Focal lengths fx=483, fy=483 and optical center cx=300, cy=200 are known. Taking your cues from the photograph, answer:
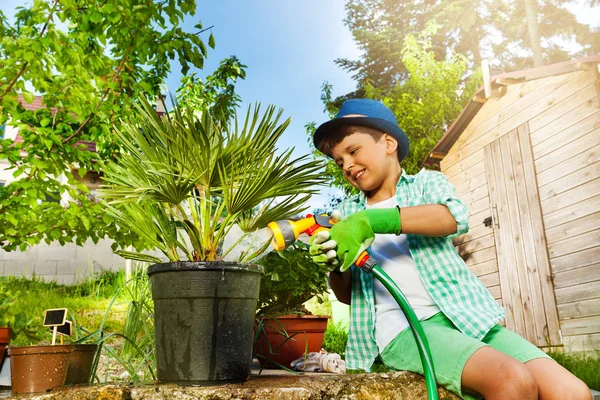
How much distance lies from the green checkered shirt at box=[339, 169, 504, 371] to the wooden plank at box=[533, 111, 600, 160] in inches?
146

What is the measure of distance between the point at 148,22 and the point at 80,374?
2.21 m

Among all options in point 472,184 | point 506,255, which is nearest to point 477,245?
point 506,255

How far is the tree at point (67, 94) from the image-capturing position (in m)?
2.85

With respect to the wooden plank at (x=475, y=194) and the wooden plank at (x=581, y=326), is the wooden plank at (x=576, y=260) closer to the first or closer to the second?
the wooden plank at (x=581, y=326)

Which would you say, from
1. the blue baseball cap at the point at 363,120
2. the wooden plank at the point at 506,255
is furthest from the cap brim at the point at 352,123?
the wooden plank at the point at 506,255

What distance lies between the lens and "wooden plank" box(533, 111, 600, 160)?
4.62 meters

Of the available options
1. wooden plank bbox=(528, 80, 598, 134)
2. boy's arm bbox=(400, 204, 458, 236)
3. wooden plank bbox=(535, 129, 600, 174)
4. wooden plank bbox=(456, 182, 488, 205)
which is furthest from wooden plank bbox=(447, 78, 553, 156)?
boy's arm bbox=(400, 204, 458, 236)

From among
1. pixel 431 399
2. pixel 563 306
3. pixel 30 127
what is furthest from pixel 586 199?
pixel 30 127

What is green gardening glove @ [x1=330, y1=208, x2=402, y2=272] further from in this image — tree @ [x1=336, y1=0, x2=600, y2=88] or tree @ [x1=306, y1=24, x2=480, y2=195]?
tree @ [x1=336, y1=0, x2=600, y2=88]

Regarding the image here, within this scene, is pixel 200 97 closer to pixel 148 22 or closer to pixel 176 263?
pixel 148 22

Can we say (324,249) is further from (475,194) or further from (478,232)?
(475,194)

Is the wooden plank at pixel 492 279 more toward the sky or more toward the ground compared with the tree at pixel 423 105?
more toward the ground

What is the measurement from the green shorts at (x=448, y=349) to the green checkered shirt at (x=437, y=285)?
6cm

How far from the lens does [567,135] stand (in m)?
4.89
